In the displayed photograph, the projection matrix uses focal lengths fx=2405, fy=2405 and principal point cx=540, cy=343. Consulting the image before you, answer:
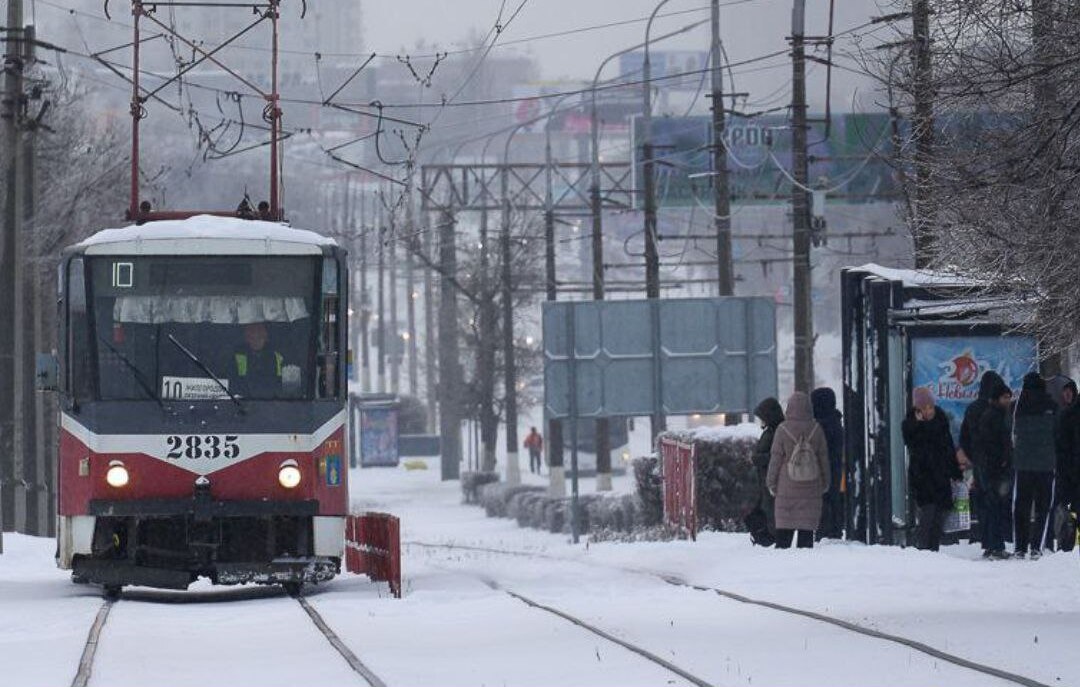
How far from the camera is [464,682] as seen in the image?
11.9m

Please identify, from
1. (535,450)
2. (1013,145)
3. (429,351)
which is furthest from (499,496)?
(1013,145)

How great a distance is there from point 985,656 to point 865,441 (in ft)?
33.3

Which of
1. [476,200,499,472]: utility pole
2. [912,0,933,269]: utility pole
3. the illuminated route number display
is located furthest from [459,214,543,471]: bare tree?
the illuminated route number display

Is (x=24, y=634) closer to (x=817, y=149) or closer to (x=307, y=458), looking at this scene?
(x=307, y=458)

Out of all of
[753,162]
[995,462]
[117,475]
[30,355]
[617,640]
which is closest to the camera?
[617,640]

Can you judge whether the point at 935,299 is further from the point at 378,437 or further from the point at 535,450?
the point at 535,450

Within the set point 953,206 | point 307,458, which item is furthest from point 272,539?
point 953,206

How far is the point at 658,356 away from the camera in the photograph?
31.2 metres

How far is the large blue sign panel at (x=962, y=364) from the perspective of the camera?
71.4ft

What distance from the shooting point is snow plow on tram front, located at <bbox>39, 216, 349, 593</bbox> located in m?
18.2

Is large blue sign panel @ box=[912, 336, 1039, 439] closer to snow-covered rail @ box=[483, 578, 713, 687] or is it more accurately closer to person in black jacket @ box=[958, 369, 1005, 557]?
person in black jacket @ box=[958, 369, 1005, 557]

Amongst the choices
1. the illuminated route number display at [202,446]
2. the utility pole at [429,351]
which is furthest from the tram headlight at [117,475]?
the utility pole at [429,351]

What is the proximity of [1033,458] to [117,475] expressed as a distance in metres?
7.58

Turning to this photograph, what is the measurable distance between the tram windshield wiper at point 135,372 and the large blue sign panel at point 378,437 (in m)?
58.4
